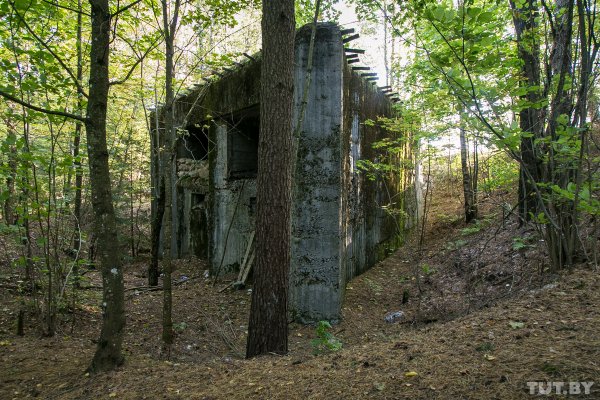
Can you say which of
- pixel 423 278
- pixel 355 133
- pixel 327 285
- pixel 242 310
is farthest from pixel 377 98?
pixel 242 310

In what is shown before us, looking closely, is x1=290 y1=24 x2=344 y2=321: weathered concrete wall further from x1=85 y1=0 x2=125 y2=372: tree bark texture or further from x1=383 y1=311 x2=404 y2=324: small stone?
x1=85 y1=0 x2=125 y2=372: tree bark texture

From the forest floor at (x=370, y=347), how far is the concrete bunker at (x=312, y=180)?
1084mm

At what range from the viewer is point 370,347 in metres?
3.53

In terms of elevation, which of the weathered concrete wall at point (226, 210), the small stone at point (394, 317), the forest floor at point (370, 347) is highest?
the weathered concrete wall at point (226, 210)

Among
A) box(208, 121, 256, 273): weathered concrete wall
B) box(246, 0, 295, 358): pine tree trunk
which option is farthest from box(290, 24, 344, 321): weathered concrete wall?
box(208, 121, 256, 273): weathered concrete wall

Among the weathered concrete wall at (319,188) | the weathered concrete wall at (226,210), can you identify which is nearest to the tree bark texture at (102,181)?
the weathered concrete wall at (319,188)

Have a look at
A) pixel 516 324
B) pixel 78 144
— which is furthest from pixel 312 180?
pixel 78 144

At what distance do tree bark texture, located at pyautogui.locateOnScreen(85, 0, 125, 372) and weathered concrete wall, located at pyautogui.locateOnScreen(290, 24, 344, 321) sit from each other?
3.36 meters

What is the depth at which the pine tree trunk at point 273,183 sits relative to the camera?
3.92 m

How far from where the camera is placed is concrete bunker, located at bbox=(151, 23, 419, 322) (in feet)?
21.1

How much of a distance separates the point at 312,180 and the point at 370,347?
3472mm

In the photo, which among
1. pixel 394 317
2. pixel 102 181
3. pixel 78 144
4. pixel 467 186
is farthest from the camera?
pixel 467 186

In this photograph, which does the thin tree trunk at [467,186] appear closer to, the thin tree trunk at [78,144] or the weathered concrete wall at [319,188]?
the weathered concrete wall at [319,188]

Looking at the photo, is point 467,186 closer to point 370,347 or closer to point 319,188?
point 319,188
